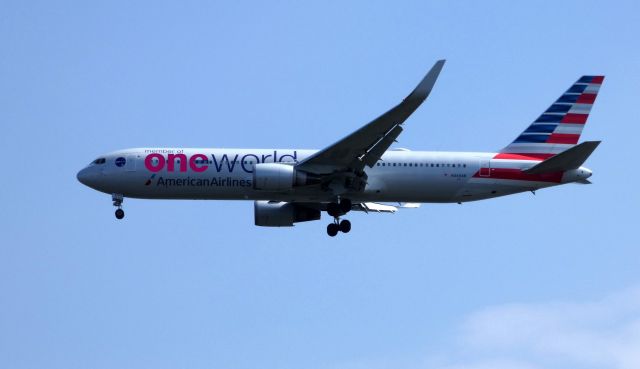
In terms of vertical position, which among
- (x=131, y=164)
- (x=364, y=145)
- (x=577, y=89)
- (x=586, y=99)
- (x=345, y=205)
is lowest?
(x=345, y=205)

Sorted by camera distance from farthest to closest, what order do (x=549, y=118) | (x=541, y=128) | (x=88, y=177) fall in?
(x=549, y=118)
(x=541, y=128)
(x=88, y=177)

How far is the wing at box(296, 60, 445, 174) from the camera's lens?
162 ft

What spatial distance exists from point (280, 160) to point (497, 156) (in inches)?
361

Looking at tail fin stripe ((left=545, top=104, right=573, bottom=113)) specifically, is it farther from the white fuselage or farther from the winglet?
the winglet

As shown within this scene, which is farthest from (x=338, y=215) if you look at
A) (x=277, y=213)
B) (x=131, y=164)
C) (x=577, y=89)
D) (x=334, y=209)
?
(x=577, y=89)

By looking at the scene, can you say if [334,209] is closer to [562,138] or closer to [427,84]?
[427,84]

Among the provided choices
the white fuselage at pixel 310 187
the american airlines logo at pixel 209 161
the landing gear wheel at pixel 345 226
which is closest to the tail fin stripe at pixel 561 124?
the white fuselage at pixel 310 187

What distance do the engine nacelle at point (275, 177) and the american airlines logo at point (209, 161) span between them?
4.97 ft

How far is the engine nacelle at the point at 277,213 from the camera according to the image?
58.6 meters

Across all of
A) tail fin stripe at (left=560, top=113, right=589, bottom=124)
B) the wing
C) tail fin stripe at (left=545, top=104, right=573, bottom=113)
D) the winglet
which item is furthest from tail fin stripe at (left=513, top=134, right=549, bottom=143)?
the winglet

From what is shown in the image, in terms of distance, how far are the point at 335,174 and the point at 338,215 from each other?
2.92 meters

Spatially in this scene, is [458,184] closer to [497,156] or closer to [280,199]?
[497,156]

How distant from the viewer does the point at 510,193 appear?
5528cm

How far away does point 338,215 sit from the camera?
184 ft
